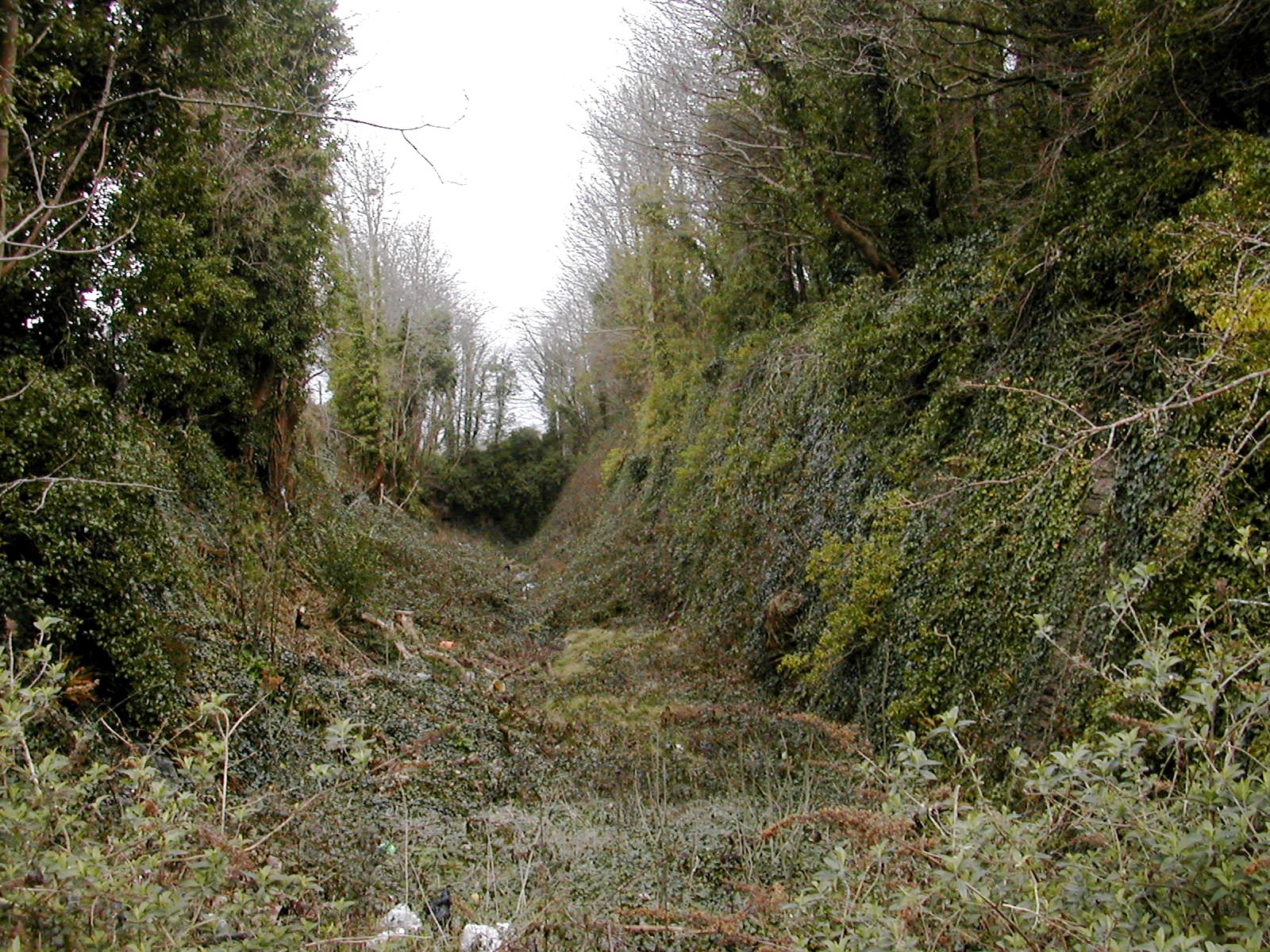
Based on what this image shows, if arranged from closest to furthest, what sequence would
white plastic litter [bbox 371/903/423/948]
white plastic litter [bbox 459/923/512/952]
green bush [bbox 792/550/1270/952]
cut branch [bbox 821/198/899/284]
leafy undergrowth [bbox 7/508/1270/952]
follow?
green bush [bbox 792/550/1270/952] < leafy undergrowth [bbox 7/508/1270/952] < white plastic litter [bbox 459/923/512/952] < white plastic litter [bbox 371/903/423/948] < cut branch [bbox 821/198/899/284]

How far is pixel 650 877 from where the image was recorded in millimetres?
4516

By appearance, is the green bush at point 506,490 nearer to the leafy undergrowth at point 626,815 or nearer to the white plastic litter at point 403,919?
the leafy undergrowth at point 626,815

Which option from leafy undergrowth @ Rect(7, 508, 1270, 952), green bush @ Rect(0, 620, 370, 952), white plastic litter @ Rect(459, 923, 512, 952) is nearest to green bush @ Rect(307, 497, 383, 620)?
leafy undergrowth @ Rect(7, 508, 1270, 952)

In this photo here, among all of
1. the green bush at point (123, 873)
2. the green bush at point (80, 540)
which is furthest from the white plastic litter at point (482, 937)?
the green bush at point (80, 540)

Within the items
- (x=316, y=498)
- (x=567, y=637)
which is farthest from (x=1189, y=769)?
(x=316, y=498)

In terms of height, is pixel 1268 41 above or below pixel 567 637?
above

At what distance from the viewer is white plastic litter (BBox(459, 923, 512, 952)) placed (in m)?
3.22

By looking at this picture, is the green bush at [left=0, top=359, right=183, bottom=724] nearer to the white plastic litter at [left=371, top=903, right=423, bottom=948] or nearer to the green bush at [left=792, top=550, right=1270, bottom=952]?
the white plastic litter at [left=371, top=903, right=423, bottom=948]

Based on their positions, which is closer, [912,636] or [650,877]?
[650,877]

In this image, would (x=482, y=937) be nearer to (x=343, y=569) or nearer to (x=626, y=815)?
(x=626, y=815)

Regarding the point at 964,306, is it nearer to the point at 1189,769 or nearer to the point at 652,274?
the point at 1189,769

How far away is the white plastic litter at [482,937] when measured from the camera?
10.5ft

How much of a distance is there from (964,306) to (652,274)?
39.4ft

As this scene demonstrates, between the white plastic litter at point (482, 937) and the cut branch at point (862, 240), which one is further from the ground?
the cut branch at point (862, 240)
